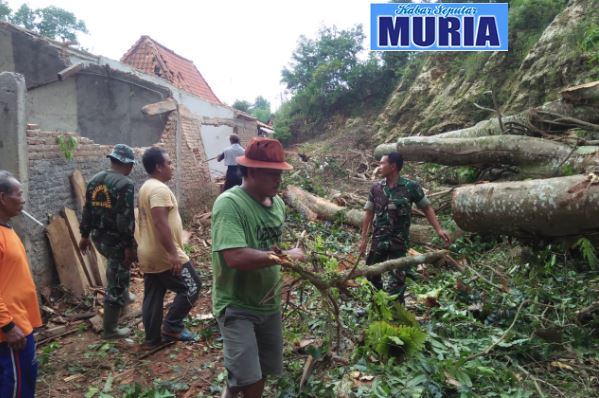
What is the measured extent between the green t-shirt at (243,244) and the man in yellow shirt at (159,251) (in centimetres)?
134

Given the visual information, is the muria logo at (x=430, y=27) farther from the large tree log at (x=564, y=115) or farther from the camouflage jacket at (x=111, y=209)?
the camouflage jacket at (x=111, y=209)

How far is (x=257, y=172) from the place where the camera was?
7.53 feet

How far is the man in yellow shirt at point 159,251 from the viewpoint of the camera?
3.50 m

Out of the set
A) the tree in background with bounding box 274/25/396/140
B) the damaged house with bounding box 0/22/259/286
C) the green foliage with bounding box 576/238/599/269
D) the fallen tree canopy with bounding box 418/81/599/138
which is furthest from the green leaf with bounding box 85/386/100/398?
the tree in background with bounding box 274/25/396/140

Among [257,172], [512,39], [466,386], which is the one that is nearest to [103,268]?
[257,172]

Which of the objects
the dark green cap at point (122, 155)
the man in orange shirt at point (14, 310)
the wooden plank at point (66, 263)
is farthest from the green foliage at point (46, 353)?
the dark green cap at point (122, 155)

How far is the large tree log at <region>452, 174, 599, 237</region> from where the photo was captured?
3.41m

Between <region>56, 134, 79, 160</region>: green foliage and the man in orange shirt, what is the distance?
3.06 m

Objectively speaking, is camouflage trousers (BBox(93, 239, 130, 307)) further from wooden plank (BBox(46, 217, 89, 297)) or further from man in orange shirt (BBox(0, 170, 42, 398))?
man in orange shirt (BBox(0, 170, 42, 398))

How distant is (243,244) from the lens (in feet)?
6.99

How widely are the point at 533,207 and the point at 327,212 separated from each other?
5.19 m

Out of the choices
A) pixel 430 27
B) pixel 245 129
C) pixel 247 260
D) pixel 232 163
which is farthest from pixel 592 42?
pixel 245 129

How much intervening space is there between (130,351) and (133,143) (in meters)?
7.59

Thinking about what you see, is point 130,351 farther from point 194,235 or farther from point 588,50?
point 588,50
